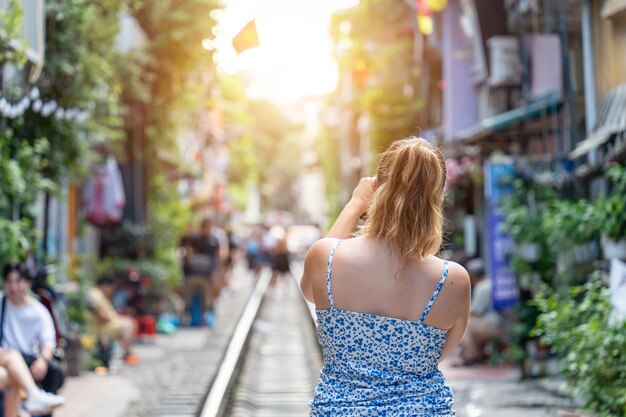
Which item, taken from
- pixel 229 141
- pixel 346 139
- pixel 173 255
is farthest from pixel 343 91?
pixel 173 255

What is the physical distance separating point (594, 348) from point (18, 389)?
4.18m

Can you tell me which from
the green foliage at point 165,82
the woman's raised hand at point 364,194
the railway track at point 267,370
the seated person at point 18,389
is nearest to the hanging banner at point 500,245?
the railway track at point 267,370

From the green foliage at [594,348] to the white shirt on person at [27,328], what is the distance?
397 centimetres

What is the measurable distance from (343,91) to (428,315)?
60578mm

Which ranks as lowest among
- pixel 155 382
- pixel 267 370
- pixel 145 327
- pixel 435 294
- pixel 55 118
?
pixel 267 370

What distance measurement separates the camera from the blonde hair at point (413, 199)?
10.6 feet

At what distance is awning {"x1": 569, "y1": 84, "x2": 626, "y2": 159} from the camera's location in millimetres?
10609

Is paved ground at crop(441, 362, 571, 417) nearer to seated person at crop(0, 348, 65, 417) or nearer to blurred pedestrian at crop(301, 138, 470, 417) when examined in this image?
seated person at crop(0, 348, 65, 417)

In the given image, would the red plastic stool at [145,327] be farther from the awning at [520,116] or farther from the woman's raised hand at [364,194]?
the woman's raised hand at [364,194]

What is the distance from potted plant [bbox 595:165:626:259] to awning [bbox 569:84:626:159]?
134 centimetres

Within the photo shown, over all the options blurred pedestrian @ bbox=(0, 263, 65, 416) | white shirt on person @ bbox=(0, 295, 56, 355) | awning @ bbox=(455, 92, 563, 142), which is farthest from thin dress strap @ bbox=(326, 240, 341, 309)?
awning @ bbox=(455, 92, 563, 142)

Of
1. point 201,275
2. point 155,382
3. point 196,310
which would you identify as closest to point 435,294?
point 155,382

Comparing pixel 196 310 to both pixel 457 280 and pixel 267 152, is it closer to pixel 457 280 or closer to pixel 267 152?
pixel 457 280

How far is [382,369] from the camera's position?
128 inches
